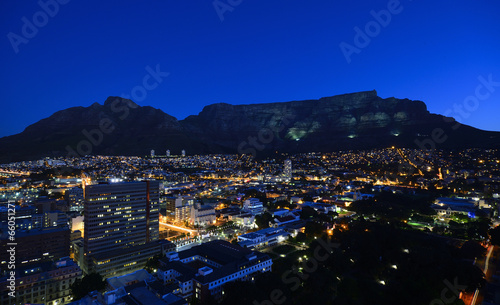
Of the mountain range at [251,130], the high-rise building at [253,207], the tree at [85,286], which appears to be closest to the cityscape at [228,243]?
the tree at [85,286]

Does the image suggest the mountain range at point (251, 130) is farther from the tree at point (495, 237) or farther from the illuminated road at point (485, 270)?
the illuminated road at point (485, 270)

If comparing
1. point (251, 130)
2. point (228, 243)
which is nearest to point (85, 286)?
point (228, 243)

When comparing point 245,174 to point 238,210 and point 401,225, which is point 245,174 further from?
point 401,225

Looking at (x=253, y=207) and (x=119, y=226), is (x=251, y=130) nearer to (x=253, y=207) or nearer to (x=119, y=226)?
(x=253, y=207)

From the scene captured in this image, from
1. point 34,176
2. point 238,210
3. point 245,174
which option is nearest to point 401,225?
point 238,210

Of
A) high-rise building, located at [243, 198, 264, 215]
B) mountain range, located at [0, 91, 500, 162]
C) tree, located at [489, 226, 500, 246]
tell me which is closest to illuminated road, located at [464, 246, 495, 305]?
tree, located at [489, 226, 500, 246]

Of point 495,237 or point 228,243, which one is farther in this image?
point 228,243
